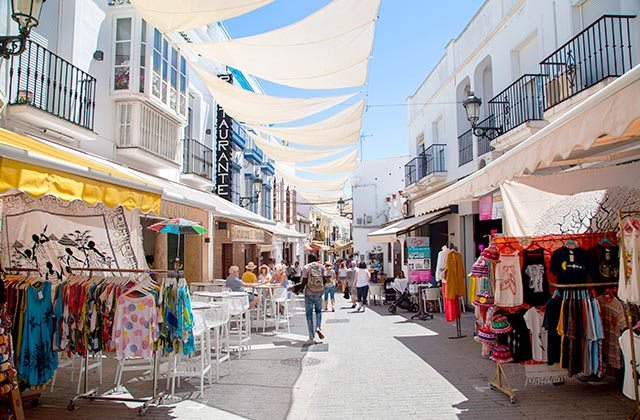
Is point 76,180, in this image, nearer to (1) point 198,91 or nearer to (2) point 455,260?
(2) point 455,260

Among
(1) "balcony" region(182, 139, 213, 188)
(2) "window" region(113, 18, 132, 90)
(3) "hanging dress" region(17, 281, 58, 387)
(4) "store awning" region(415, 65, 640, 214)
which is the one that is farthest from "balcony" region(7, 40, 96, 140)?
(4) "store awning" region(415, 65, 640, 214)

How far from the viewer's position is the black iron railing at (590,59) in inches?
305

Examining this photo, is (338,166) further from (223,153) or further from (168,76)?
(168,76)

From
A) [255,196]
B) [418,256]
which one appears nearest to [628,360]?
[418,256]

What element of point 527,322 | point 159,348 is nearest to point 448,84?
point 527,322

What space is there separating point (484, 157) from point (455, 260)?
4385mm

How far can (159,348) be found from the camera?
4926 mm

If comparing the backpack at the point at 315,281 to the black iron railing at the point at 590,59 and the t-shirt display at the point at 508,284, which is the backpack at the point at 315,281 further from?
the black iron railing at the point at 590,59

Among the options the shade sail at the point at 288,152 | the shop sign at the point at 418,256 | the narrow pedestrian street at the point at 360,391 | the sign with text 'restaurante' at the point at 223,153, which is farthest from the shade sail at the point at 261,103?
the narrow pedestrian street at the point at 360,391

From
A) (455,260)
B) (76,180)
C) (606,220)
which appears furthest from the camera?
(455,260)

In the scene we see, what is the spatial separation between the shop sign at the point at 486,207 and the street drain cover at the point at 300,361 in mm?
5881

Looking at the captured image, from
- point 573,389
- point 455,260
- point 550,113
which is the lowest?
point 573,389

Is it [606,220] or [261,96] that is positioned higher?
[261,96]

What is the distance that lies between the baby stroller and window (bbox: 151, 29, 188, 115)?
818 cm
